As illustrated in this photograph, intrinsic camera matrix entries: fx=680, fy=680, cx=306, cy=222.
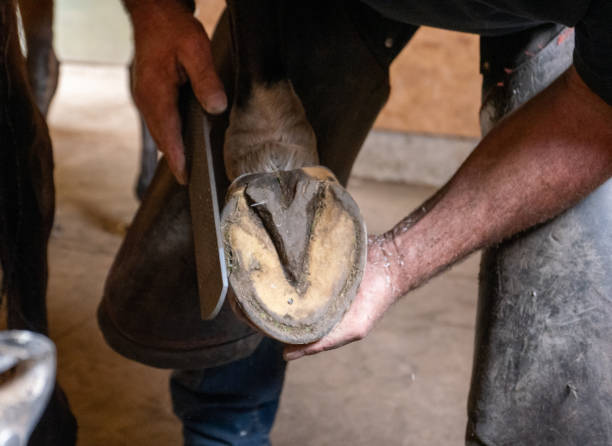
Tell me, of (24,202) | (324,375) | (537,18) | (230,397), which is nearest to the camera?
(537,18)

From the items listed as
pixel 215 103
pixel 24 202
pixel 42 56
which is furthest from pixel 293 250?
pixel 42 56

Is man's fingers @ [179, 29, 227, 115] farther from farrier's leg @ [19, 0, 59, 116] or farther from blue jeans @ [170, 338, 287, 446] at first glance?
farrier's leg @ [19, 0, 59, 116]

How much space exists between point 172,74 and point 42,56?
1.09 m

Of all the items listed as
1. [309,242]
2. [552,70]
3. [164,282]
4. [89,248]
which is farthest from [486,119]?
[89,248]

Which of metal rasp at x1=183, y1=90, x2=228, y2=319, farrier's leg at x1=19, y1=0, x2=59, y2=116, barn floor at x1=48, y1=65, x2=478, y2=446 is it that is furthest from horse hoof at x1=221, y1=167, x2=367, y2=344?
farrier's leg at x1=19, y1=0, x2=59, y2=116

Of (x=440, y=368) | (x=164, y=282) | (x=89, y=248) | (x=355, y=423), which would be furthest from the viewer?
(x=89, y=248)

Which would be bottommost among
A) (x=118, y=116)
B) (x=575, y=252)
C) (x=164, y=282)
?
(x=118, y=116)

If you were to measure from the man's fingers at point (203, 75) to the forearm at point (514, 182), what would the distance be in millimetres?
249

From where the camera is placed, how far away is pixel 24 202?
0.83 m

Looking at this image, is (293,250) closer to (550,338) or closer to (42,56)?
(550,338)

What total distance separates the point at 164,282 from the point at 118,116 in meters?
3.01

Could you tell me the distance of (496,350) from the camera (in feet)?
2.46

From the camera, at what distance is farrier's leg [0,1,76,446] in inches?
30.6

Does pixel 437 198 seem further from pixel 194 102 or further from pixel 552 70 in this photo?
pixel 194 102
